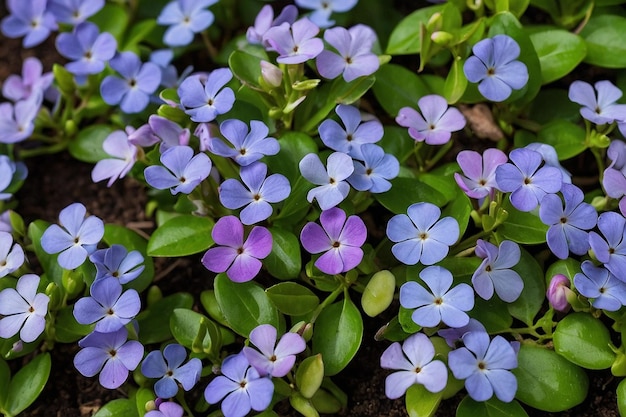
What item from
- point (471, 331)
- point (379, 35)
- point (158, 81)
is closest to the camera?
point (471, 331)

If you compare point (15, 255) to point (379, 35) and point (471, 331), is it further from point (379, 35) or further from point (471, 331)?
point (379, 35)

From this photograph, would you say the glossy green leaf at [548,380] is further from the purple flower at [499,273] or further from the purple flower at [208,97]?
the purple flower at [208,97]

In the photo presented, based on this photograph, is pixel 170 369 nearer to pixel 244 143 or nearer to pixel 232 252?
pixel 232 252

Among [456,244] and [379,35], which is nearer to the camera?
[456,244]

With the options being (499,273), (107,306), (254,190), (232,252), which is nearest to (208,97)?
(254,190)

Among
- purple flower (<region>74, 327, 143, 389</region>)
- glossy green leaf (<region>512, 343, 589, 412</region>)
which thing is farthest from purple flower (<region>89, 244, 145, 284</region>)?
glossy green leaf (<region>512, 343, 589, 412</region>)

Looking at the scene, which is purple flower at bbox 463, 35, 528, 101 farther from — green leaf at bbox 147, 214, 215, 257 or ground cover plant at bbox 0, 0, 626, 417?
green leaf at bbox 147, 214, 215, 257

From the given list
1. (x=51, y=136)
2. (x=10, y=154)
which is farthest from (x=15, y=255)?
(x=51, y=136)
